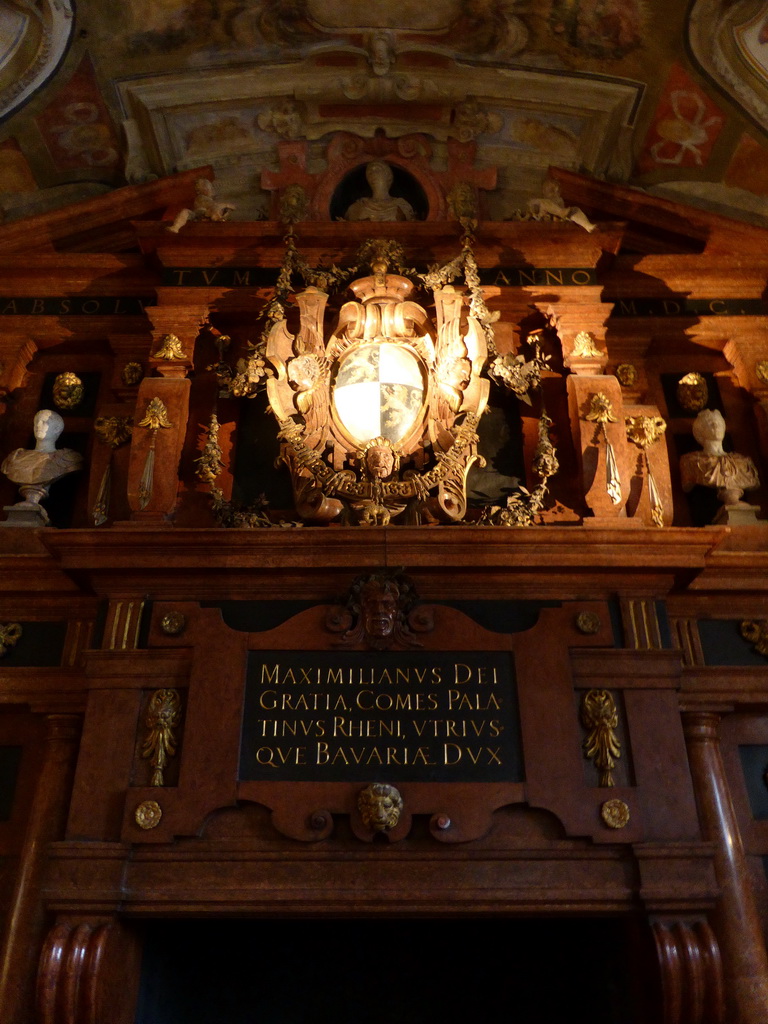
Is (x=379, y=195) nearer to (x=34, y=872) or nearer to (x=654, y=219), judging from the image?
(x=654, y=219)

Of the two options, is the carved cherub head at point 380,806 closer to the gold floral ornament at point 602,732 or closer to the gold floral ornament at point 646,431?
the gold floral ornament at point 602,732

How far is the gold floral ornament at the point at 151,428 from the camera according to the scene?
6242 mm

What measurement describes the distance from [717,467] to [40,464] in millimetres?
4571

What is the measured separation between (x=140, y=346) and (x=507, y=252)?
9.14ft

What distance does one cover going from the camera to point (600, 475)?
6301 mm

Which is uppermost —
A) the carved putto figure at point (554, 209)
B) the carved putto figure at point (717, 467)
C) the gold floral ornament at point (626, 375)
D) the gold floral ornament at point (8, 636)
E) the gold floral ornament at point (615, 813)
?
the carved putto figure at point (554, 209)

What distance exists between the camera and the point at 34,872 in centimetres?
560

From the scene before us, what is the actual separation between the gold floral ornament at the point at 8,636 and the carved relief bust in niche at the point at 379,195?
3944 millimetres

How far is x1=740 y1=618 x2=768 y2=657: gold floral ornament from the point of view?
616 cm

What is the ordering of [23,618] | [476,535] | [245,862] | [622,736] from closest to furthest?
[245,862] < [622,736] < [476,535] < [23,618]

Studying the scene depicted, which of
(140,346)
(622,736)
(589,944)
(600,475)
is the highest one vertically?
(140,346)

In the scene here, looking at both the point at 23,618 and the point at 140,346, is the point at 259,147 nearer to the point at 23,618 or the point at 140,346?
the point at 140,346

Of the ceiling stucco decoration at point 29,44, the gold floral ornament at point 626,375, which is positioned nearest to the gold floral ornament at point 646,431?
the gold floral ornament at point 626,375

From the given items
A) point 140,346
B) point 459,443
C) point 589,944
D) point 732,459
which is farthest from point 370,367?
point 589,944
